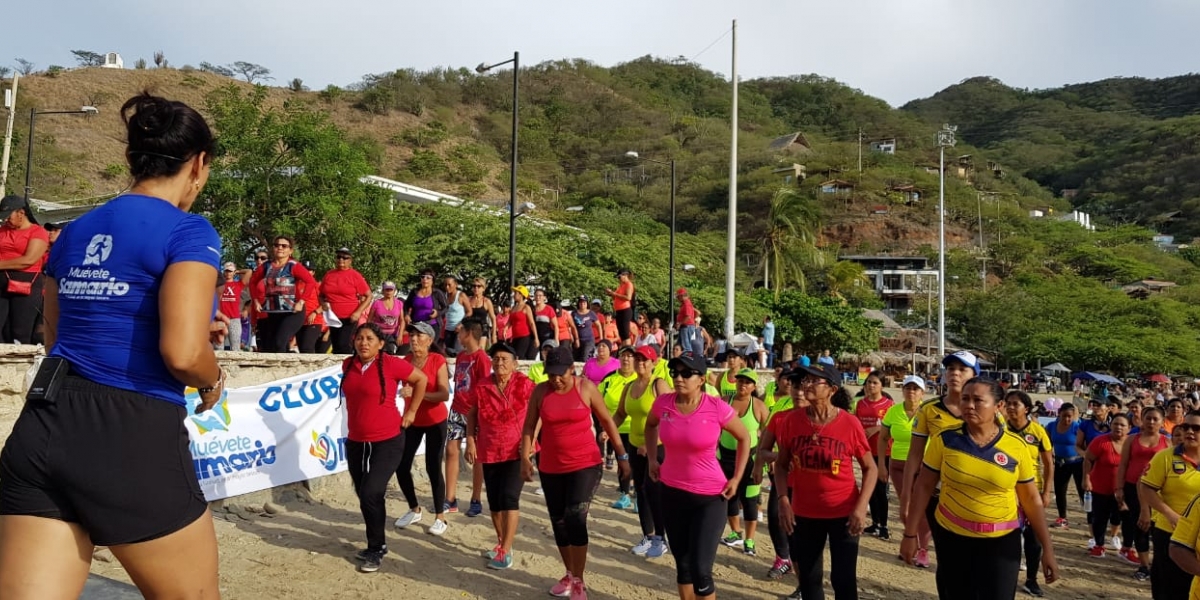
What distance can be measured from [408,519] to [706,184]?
84.3 m

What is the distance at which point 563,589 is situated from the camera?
6.49m

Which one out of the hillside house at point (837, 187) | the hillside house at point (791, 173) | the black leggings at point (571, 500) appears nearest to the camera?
the black leggings at point (571, 500)

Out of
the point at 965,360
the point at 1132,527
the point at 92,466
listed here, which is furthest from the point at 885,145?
the point at 92,466

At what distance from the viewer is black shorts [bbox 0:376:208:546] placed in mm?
1922

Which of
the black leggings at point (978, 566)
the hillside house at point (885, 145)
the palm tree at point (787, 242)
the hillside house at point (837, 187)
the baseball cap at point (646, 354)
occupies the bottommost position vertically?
the black leggings at point (978, 566)

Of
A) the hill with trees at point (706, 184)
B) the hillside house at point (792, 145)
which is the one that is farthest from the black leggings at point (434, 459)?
the hillside house at point (792, 145)

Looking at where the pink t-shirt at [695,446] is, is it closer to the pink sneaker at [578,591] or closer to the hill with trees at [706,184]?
the pink sneaker at [578,591]

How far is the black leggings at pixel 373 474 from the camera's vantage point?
668 cm

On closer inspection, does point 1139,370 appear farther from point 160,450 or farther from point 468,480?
point 160,450

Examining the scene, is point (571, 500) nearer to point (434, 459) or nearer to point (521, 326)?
point (434, 459)

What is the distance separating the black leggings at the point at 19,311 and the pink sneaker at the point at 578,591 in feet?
18.0

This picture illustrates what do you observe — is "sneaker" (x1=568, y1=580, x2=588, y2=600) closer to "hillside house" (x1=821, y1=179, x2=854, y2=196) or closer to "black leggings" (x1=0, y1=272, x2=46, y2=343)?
"black leggings" (x1=0, y1=272, x2=46, y2=343)

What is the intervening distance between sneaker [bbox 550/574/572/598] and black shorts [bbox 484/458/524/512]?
0.75 m

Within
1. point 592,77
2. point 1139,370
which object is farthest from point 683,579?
point 592,77
